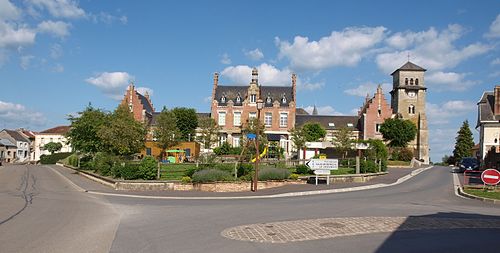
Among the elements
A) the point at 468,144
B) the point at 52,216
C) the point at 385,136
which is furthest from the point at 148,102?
the point at 52,216

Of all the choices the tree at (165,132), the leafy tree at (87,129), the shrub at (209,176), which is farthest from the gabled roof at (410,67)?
the shrub at (209,176)

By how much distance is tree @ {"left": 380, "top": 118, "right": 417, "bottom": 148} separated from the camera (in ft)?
223

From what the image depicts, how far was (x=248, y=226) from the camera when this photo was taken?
11.8 meters

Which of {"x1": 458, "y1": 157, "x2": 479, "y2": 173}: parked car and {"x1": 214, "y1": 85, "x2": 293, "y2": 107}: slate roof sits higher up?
{"x1": 214, "y1": 85, "x2": 293, "y2": 107}: slate roof

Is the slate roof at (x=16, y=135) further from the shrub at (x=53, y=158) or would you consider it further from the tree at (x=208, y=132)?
the tree at (x=208, y=132)

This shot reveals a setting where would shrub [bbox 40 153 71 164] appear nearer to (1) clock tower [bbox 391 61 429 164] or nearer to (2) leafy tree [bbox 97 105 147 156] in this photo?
(2) leafy tree [bbox 97 105 147 156]

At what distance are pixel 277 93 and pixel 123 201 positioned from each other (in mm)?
53544

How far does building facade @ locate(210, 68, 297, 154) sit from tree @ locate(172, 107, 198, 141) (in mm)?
3371

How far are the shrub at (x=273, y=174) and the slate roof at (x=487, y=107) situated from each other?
4085cm

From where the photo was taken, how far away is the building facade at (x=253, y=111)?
69125 millimetres

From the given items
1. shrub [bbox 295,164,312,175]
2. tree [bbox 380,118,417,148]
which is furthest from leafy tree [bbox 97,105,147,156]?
tree [bbox 380,118,417,148]

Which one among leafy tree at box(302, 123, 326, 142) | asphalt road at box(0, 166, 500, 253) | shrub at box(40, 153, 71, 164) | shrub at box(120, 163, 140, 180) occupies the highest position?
leafy tree at box(302, 123, 326, 142)

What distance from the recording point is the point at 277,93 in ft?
234

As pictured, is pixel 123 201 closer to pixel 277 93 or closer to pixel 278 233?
pixel 278 233
